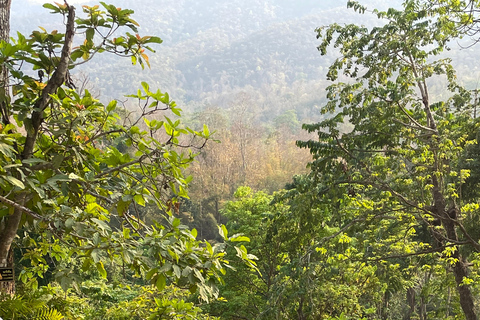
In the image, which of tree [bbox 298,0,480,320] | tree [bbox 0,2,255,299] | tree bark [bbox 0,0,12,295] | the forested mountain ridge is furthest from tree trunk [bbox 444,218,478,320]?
the forested mountain ridge

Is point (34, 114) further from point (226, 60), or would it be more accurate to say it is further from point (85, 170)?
point (226, 60)

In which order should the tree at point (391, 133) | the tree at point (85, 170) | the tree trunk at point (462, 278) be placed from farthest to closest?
the tree trunk at point (462, 278) < the tree at point (391, 133) < the tree at point (85, 170)

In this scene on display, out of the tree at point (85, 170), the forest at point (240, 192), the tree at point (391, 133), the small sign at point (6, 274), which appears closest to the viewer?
the tree at point (85, 170)

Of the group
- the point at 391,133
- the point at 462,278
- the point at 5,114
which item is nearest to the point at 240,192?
the point at 391,133

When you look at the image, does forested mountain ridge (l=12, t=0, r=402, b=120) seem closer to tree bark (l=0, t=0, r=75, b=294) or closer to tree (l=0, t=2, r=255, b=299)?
tree (l=0, t=2, r=255, b=299)

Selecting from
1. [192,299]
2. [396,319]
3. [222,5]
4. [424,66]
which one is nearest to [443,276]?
[424,66]

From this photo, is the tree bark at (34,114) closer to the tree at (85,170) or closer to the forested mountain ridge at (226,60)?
the tree at (85,170)

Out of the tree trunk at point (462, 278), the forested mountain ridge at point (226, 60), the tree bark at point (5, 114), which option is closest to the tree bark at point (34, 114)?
the tree bark at point (5, 114)

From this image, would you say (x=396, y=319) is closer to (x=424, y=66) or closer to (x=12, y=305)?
(x=424, y=66)

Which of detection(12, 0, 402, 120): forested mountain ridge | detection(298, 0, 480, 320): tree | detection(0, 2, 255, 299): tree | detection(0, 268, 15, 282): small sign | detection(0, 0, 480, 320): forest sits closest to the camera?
detection(0, 2, 255, 299): tree

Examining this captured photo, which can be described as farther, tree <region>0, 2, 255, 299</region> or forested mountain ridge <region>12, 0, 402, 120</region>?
forested mountain ridge <region>12, 0, 402, 120</region>

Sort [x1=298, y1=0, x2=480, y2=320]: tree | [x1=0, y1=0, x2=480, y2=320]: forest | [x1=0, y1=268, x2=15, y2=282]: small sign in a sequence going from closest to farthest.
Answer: [x1=0, y1=0, x2=480, y2=320]: forest → [x1=0, y1=268, x2=15, y2=282]: small sign → [x1=298, y1=0, x2=480, y2=320]: tree

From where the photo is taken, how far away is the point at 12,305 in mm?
2061

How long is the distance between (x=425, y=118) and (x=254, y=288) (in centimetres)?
640
